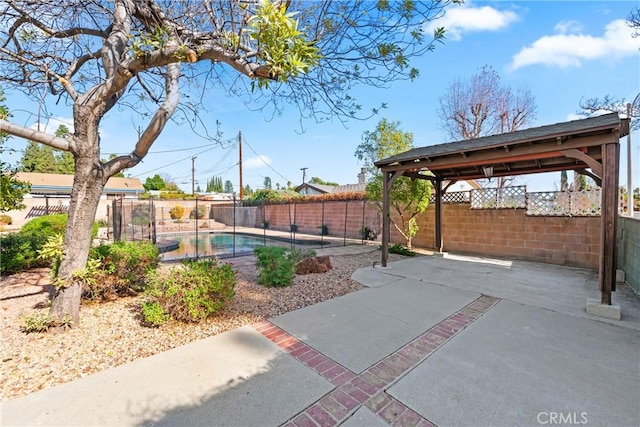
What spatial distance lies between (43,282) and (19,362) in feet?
11.6

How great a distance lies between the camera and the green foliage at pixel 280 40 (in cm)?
182

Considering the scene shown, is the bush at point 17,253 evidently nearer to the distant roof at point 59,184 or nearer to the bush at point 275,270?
the bush at point 275,270

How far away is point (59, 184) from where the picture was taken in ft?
69.7

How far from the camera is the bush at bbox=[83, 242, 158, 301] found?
3711 mm

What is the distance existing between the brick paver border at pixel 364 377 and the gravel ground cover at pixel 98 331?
24.4 inches

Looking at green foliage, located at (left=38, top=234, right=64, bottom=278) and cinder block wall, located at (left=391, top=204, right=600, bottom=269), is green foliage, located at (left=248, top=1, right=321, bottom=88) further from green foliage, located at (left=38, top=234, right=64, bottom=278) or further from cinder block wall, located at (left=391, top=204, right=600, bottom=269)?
cinder block wall, located at (left=391, top=204, right=600, bottom=269)

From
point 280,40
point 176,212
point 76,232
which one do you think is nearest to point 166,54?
point 280,40

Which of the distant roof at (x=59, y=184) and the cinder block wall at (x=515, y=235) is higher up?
the distant roof at (x=59, y=184)

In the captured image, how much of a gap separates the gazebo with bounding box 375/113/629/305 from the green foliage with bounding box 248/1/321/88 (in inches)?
165

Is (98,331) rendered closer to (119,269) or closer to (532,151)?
(119,269)

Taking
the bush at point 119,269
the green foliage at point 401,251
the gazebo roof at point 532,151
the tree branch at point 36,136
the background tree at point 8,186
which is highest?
the gazebo roof at point 532,151

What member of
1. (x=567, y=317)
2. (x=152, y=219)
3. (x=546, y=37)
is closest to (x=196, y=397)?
(x=567, y=317)

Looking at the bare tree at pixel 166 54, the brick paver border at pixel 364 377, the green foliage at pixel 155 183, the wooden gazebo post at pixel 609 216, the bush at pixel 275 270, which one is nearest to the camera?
the brick paver border at pixel 364 377

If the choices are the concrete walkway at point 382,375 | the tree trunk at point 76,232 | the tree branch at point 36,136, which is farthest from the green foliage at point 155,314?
the tree branch at point 36,136
